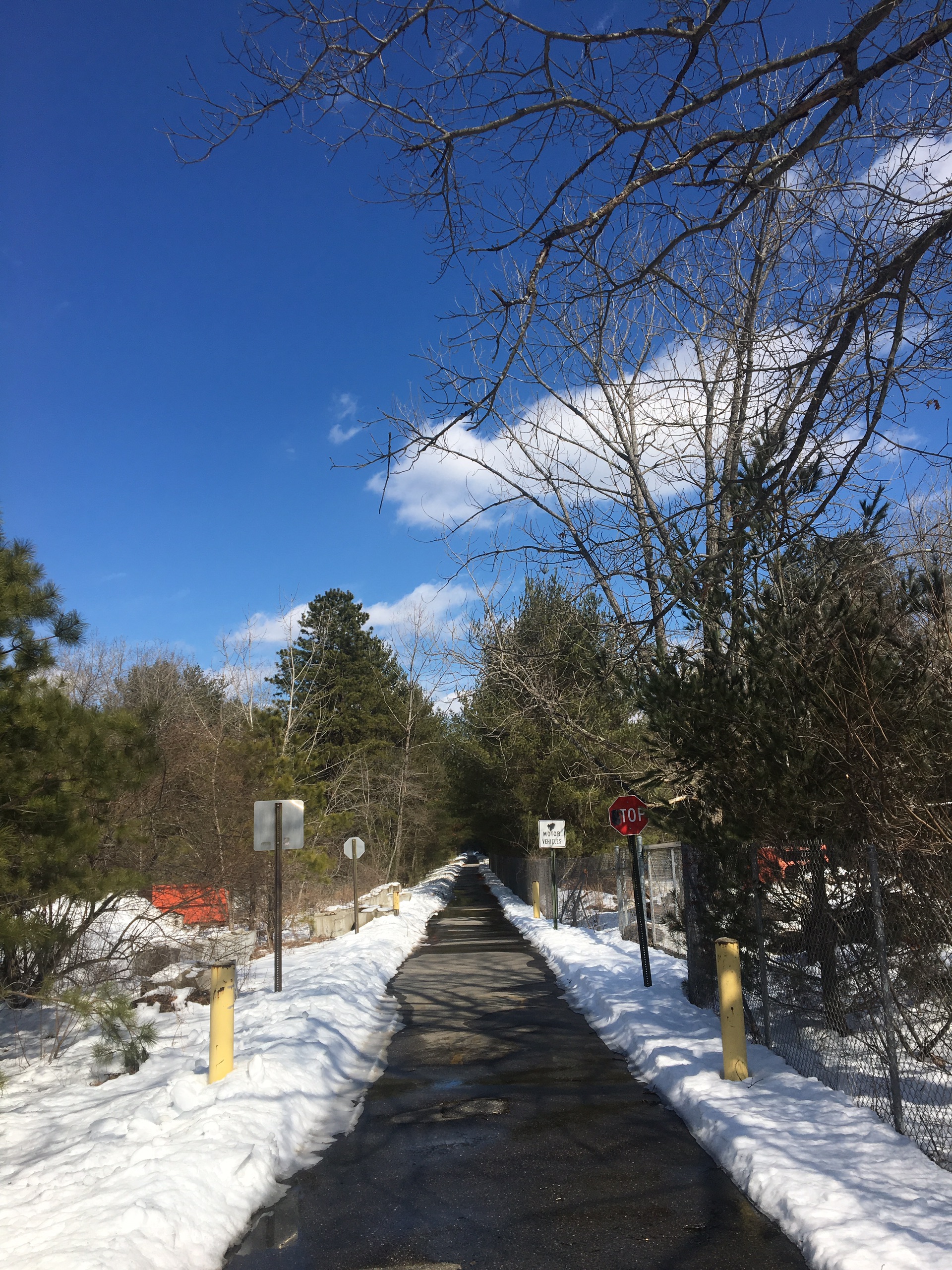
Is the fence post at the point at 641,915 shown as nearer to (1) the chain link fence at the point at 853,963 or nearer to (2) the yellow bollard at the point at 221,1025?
(1) the chain link fence at the point at 853,963

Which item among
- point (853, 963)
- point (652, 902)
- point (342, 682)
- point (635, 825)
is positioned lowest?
point (652, 902)

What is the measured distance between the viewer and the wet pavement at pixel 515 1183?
438 centimetres

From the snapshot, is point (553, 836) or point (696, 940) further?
point (553, 836)

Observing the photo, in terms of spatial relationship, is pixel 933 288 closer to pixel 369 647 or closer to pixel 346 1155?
pixel 346 1155

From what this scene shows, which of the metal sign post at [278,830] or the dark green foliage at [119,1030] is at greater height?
the metal sign post at [278,830]

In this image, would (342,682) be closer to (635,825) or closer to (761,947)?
(635,825)

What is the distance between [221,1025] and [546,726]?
22.6 metres

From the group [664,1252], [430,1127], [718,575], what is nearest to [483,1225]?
[664,1252]

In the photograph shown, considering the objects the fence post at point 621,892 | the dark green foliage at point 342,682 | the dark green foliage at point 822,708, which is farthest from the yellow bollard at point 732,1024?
the dark green foliage at point 342,682

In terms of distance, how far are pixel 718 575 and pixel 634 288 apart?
3010 mm

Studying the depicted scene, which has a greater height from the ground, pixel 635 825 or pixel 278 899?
pixel 635 825

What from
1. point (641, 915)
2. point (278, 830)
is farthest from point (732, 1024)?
point (278, 830)

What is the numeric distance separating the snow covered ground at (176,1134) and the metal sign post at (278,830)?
0.98 meters

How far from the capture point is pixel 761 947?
26.2 ft
